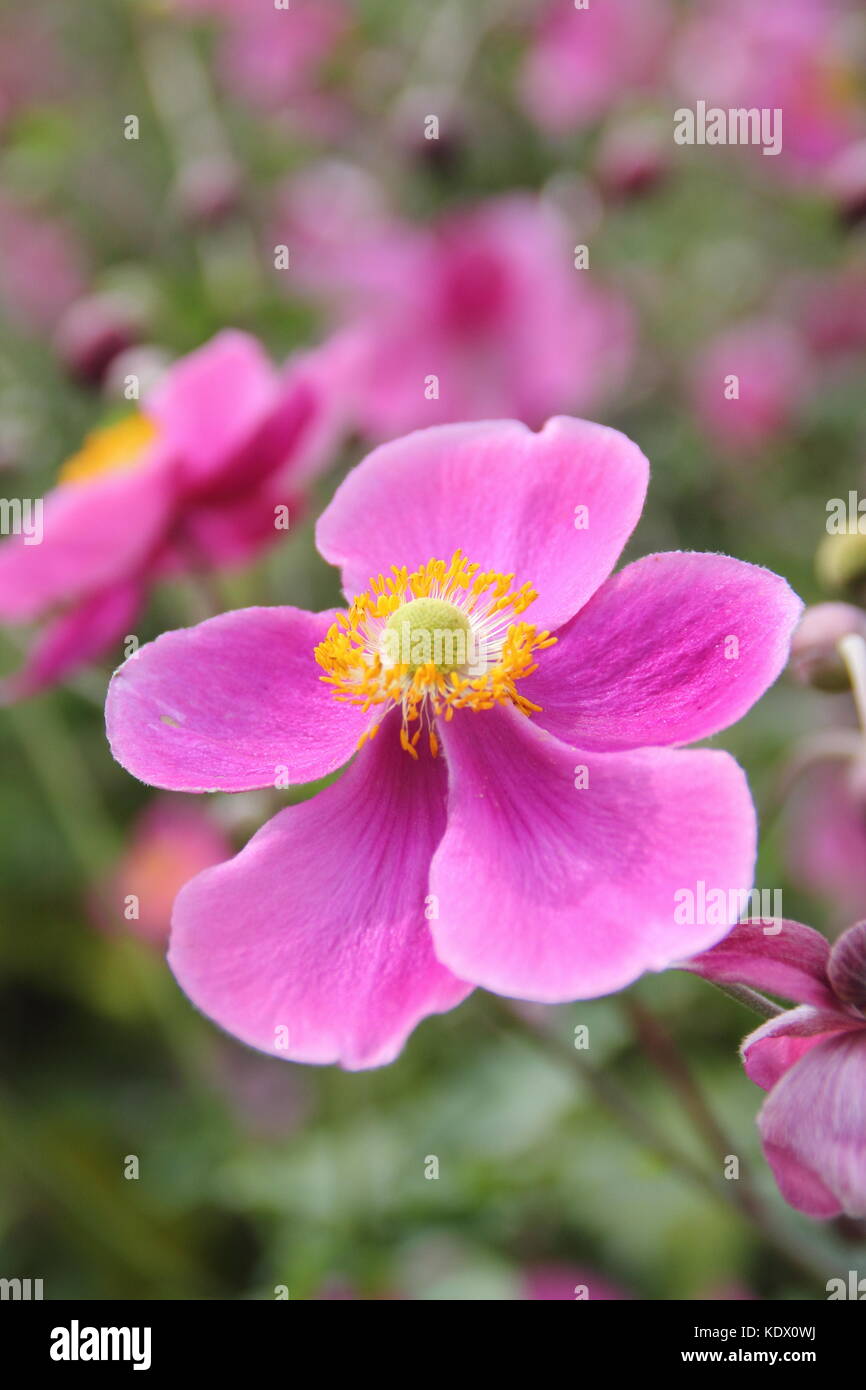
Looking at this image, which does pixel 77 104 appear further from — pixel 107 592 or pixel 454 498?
pixel 454 498

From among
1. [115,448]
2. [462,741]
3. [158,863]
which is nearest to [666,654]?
[462,741]

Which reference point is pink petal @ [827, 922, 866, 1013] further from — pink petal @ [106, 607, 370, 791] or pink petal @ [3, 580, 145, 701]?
pink petal @ [3, 580, 145, 701]

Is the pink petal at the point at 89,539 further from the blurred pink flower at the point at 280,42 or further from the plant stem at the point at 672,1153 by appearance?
the blurred pink flower at the point at 280,42

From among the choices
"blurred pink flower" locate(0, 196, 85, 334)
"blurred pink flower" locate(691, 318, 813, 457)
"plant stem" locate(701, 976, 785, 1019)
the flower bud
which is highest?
"blurred pink flower" locate(0, 196, 85, 334)

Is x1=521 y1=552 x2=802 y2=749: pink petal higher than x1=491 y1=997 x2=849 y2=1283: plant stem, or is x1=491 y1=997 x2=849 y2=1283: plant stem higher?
x1=521 y1=552 x2=802 y2=749: pink petal

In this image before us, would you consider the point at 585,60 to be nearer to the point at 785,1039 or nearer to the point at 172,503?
the point at 172,503

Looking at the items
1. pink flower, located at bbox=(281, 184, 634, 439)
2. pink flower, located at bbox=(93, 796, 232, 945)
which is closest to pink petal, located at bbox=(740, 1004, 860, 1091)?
pink flower, located at bbox=(93, 796, 232, 945)
